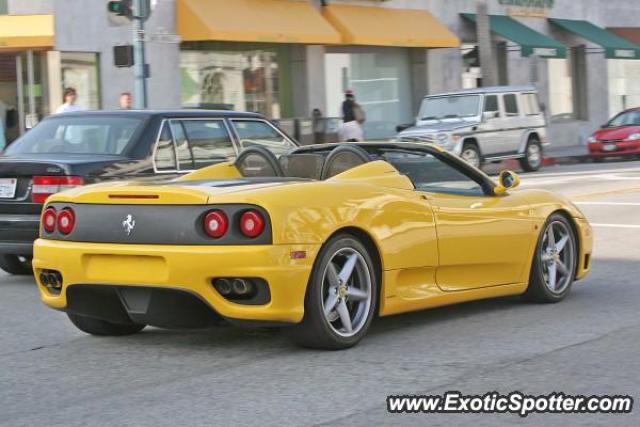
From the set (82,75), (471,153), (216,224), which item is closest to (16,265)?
(216,224)

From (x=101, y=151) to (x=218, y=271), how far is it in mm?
4417

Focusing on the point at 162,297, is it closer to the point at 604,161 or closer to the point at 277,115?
the point at 277,115

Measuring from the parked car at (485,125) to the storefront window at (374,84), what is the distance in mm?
5825

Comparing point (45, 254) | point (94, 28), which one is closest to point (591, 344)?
point (45, 254)

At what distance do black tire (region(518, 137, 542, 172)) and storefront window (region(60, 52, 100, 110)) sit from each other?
31.8 feet

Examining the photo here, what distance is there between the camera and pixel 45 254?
6883 mm

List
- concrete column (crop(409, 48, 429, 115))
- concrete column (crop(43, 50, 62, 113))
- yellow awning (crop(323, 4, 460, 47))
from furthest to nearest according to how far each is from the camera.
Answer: concrete column (crop(409, 48, 429, 115)), yellow awning (crop(323, 4, 460, 47)), concrete column (crop(43, 50, 62, 113))

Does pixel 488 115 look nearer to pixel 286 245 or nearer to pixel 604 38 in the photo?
pixel 604 38

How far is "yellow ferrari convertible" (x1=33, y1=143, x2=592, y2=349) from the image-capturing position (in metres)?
6.29

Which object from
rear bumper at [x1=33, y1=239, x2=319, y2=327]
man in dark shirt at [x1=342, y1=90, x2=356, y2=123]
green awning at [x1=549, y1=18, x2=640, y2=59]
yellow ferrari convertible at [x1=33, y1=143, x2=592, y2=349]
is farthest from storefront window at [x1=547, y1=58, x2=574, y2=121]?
rear bumper at [x1=33, y1=239, x2=319, y2=327]

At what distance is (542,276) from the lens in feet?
26.9

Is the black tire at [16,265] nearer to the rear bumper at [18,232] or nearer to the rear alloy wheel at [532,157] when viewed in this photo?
the rear bumper at [18,232]

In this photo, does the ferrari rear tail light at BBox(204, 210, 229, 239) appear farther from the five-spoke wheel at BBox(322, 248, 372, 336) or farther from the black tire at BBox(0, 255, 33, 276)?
the black tire at BBox(0, 255, 33, 276)

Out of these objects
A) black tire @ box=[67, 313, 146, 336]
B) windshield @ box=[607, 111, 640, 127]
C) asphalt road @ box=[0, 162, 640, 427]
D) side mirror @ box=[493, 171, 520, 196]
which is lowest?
asphalt road @ box=[0, 162, 640, 427]
